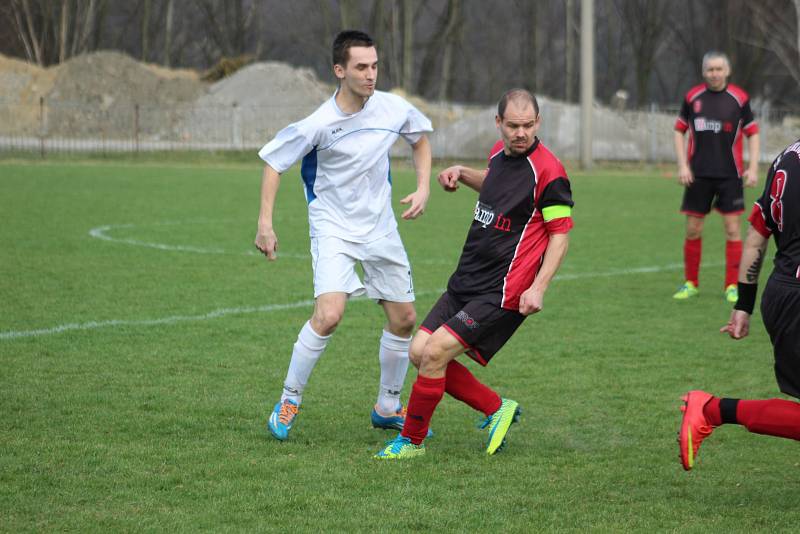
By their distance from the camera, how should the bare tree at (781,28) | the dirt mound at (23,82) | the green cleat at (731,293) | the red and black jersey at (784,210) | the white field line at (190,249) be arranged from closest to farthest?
the red and black jersey at (784,210)
the green cleat at (731,293)
the white field line at (190,249)
the dirt mound at (23,82)
the bare tree at (781,28)

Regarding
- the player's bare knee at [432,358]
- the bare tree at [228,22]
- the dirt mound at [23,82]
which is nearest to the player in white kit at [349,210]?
the player's bare knee at [432,358]

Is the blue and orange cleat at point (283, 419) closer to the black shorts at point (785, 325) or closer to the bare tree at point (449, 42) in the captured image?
the black shorts at point (785, 325)

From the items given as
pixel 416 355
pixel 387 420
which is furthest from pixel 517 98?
pixel 387 420

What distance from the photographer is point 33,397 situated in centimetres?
639

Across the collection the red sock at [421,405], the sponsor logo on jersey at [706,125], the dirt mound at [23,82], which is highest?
the dirt mound at [23,82]

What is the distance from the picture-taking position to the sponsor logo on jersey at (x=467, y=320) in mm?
5266

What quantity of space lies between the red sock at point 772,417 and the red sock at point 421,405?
1.44m

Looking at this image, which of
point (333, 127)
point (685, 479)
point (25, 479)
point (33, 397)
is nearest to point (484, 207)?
point (333, 127)

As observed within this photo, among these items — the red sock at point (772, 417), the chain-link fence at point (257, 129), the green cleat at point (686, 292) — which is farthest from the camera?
the chain-link fence at point (257, 129)

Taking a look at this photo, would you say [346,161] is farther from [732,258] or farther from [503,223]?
[732,258]

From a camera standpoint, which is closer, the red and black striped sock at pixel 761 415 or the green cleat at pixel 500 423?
the red and black striped sock at pixel 761 415

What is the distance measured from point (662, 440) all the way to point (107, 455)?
273 centimetres

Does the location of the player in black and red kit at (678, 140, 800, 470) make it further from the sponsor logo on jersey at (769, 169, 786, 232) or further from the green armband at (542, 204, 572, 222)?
the green armband at (542, 204, 572, 222)

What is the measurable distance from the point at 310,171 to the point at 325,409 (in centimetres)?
136
